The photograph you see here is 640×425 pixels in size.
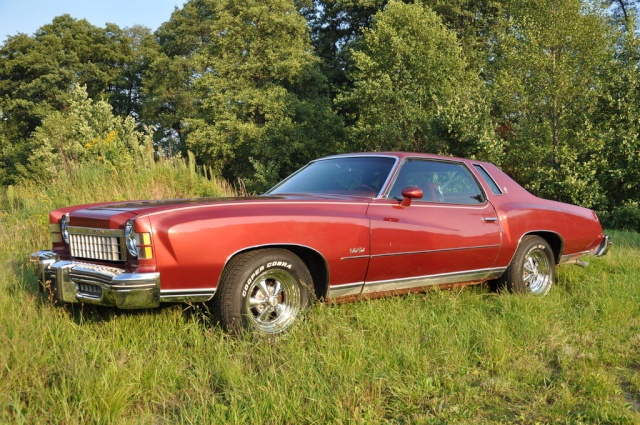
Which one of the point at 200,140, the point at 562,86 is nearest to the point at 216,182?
the point at 562,86

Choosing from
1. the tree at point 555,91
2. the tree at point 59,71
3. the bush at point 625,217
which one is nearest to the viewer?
the bush at point 625,217

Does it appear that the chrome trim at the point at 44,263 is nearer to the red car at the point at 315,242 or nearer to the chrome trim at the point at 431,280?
the red car at the point at 315,242

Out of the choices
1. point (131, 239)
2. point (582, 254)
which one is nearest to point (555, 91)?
Result: point (582, 254)

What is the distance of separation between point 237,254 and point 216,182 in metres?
6.60

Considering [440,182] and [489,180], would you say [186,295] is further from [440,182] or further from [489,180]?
[489,180]

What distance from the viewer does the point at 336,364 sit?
3361mm

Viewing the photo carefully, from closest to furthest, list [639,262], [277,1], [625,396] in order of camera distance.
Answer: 1. [625,396]
2. [639,262]
3. [277,1]

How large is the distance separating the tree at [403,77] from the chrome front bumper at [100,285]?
831 inches

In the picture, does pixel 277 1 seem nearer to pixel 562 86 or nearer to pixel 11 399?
pixel 562 86

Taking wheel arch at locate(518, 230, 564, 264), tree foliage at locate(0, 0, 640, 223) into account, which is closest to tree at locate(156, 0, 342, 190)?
tree foliage at locate(0, 0, 640, 223)

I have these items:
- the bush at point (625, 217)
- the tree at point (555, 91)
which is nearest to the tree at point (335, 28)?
the tree at point (555, 91)

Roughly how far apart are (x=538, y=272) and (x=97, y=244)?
438 centimetres

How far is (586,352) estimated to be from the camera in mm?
3910

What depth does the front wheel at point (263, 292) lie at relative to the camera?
3738mm
